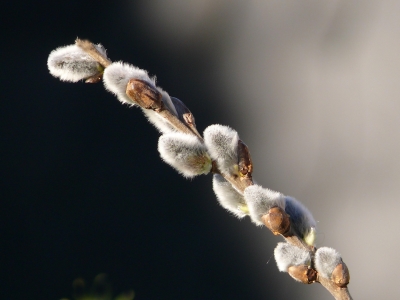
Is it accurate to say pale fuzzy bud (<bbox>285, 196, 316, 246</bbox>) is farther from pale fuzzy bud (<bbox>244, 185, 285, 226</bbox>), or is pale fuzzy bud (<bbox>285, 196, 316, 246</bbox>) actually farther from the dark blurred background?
the dark blurred background

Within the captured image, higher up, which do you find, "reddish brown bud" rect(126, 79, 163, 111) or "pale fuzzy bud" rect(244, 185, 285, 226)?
"reddish brown bud" rect(126, 79, 163, 111)

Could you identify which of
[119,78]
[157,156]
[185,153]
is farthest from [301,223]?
[157,156]

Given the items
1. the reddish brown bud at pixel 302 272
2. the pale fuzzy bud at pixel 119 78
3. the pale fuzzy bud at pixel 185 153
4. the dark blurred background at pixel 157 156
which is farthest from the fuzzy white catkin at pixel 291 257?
the dark blurred background at pixel 157 156

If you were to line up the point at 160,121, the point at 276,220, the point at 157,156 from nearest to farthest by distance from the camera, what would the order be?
the point at 276,220 < the point at 160,121 < the point at 157,156

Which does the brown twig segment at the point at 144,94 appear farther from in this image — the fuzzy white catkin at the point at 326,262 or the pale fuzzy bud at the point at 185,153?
the fuzzy white catkin at the point at 326,262

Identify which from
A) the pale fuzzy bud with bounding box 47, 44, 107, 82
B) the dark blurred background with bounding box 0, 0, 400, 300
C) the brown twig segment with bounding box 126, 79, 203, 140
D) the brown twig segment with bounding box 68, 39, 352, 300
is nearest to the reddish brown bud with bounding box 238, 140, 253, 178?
the brown twig segment with bounding box 68, 39, 352, 300

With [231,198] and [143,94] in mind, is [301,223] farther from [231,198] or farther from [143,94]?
[143,94]
